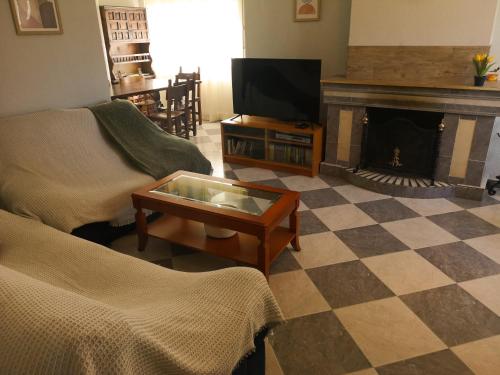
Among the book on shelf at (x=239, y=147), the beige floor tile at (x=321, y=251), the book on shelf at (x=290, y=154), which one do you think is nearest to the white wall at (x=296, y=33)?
the book on shelf at (x=290, y=154)

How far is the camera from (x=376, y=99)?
3277 mm

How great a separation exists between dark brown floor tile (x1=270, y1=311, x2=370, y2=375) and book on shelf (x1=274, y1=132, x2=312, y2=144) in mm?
2087

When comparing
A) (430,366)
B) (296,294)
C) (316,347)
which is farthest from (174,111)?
(430,366)

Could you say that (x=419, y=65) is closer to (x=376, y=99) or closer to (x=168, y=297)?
(x=376, y=99)

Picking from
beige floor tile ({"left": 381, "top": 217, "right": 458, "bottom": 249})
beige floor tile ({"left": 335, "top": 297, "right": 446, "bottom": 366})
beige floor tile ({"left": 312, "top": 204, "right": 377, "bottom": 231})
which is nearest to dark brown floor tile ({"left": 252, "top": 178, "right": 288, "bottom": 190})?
beige floor tile ({"left": 312, "top": 204, "right": 377, "bottom": 231})

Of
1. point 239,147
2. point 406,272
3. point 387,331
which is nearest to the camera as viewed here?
point 387,331

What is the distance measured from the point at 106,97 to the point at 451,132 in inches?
116

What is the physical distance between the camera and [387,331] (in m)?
1.79

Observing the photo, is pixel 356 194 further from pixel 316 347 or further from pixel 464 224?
pixel 316 347

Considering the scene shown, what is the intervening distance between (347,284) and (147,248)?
131cm

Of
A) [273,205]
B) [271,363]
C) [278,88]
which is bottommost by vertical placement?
[271,363]

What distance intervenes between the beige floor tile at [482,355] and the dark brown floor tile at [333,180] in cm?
198

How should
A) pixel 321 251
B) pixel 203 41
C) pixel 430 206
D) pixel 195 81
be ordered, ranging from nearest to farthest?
pixel 321 251
pixel 430 206
pixel 195 81
pixel 203 41

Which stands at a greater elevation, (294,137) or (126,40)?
(126,40)
